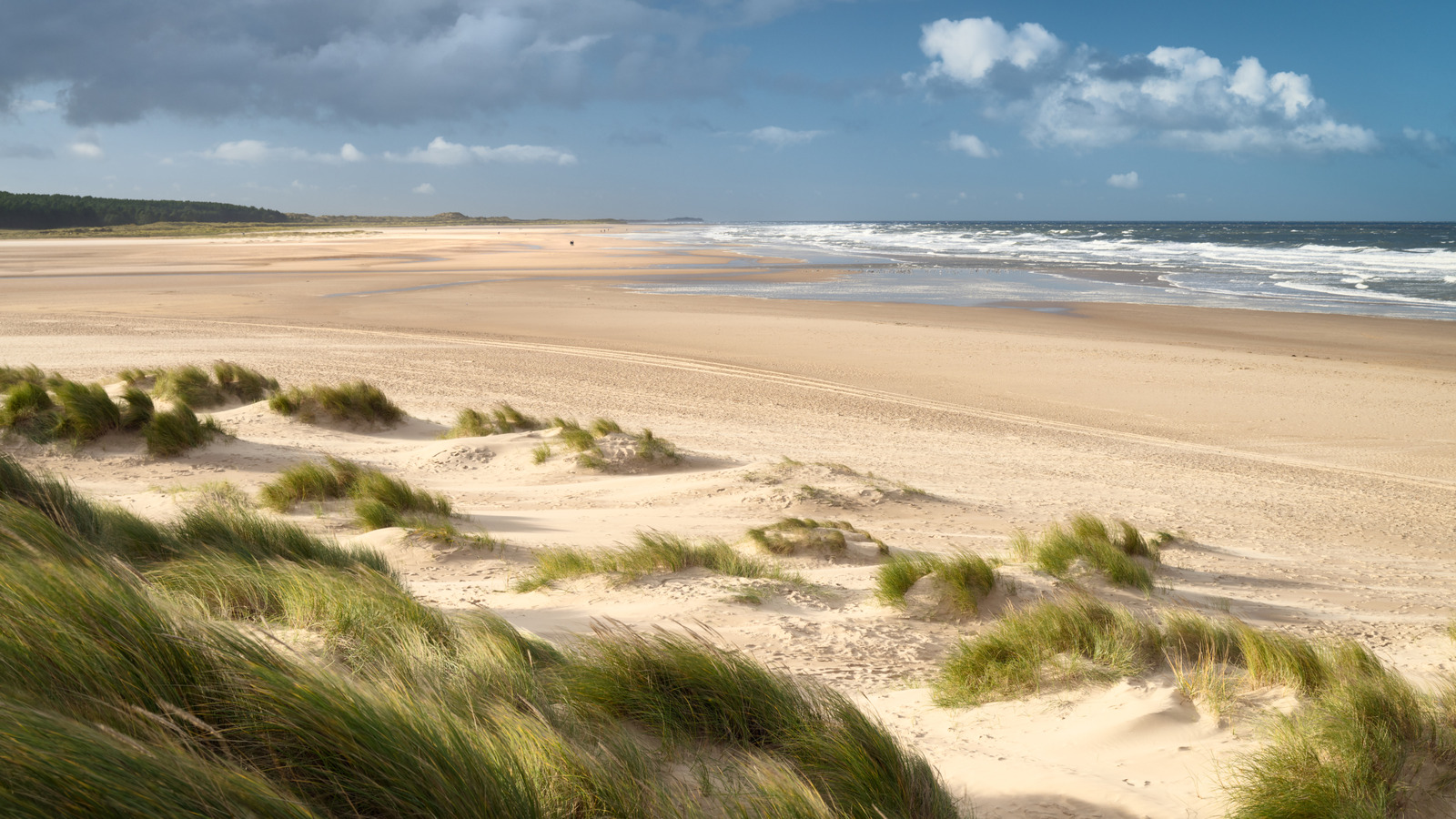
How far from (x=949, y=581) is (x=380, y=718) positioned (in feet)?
11.3

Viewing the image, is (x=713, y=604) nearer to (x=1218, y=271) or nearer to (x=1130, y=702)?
(x=1130, y=702)

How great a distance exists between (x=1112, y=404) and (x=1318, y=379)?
4.63 m

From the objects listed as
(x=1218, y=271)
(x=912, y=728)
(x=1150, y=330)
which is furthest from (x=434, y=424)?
(x=1218, y=271)

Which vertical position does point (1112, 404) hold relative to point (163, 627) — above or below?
below

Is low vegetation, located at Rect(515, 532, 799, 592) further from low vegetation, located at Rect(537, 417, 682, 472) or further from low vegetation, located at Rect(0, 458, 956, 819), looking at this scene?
Answer: low vegetation, located at Rect(537, 417, 682, 472)

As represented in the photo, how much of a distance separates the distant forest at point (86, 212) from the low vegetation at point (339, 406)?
123626mm

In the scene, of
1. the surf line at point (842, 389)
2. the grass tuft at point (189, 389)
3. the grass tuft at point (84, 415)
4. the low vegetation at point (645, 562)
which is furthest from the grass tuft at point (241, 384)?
the low vegetation at point (645, 562)

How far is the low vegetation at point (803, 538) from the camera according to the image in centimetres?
623

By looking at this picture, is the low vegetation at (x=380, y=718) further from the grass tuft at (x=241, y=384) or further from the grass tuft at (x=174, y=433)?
the grass tuft at (x=241, y=384)

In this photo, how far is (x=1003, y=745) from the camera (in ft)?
10.9

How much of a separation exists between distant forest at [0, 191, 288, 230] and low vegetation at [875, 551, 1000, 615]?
5184 inches

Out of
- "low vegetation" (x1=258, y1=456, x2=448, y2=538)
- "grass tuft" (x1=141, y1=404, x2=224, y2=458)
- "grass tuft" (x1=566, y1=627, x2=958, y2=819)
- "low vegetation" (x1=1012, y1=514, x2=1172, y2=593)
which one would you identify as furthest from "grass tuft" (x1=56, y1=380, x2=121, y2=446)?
"low vegetation" (x1=1012, y1=514, x2=1172, y2=593)

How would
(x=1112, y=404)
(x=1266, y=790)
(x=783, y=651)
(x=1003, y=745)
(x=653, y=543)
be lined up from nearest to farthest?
(x=1266, y=790)
(x=1003, y=745)
(x=783, y=651)
(x=653, y=543)
(x=1112, y=404)

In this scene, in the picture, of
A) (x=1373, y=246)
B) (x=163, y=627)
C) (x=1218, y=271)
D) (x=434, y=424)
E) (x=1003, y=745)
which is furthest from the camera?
(x=1373, y=246)
